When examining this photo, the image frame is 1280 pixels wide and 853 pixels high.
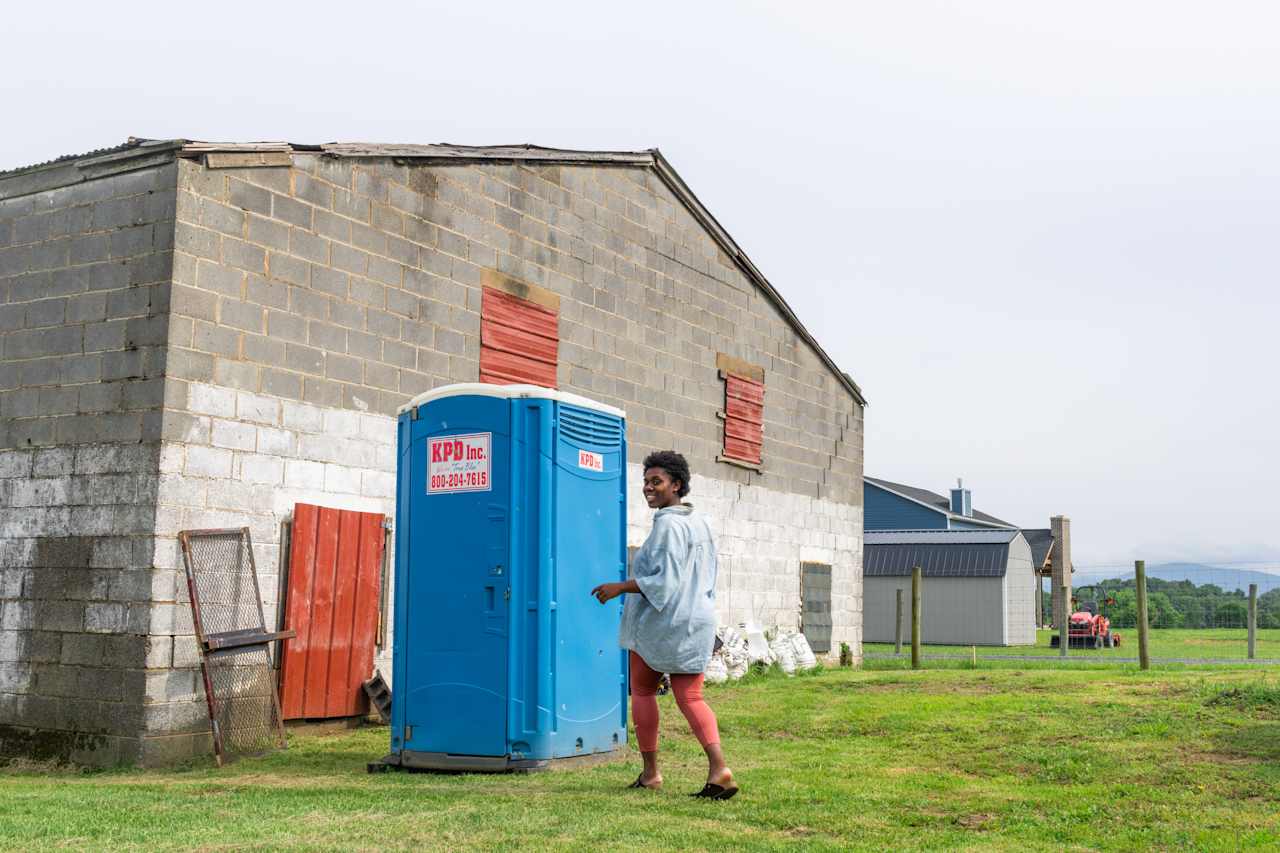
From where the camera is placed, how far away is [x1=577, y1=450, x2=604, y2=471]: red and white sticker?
873 centimetres

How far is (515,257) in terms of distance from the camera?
13.8m

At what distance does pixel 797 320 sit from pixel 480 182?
7656mm

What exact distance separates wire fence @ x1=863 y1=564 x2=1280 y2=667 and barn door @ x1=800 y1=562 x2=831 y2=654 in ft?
7.93

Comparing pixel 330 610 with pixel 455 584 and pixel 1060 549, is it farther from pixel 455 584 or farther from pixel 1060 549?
pixel 1060 549

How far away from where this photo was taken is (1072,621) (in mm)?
33188

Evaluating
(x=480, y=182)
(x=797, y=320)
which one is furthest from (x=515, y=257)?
(x=797, y=320)

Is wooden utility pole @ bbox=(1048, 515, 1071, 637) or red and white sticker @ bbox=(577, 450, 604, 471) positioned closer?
red and white sticker @ bbox=(577, 450, 604, 471)

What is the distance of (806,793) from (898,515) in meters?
40.7

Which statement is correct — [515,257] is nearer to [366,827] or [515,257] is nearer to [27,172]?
[27,172]

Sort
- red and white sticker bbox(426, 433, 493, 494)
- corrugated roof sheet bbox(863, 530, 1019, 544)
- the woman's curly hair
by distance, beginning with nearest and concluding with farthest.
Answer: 1. the woman's curly hair
2. red and white sticker bbox(426, 433, 493, 494)
3. corrugated roof sheet bbox(863, 530, 1019, 544)

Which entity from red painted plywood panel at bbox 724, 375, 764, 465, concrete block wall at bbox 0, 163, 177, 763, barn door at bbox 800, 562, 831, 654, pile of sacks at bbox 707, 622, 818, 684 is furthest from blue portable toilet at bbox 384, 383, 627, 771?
barn door at bbox 800, 562, 831, 654

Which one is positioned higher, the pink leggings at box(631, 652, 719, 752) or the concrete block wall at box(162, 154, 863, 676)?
the concrete block wall at box(162, 154, 863, 676)

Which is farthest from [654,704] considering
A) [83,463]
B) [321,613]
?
[83,463]

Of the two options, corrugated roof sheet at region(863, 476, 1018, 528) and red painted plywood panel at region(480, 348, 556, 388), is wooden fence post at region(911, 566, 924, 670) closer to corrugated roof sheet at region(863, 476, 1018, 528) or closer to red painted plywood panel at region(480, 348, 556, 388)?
red painted plywood panel at region(480, 348, 556, 388)
